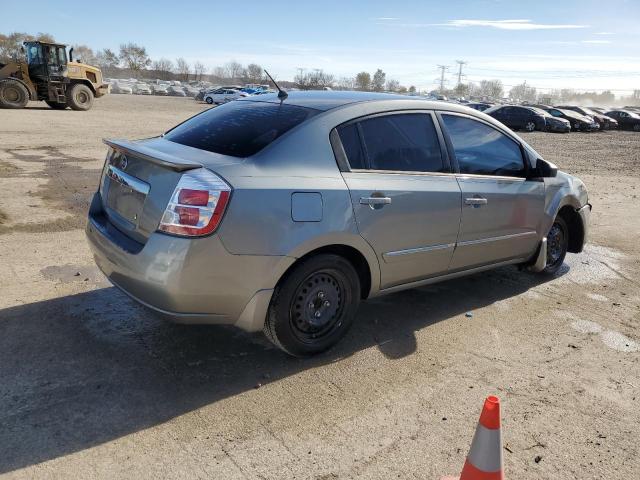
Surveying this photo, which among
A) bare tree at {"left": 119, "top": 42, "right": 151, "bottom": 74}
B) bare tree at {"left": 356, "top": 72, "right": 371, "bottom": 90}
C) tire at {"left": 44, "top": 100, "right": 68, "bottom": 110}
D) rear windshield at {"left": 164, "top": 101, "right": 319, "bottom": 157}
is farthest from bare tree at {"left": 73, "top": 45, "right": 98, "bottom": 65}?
rear windshield at {"left": 164, "top": 101, "right": 319, "bottom": 157}

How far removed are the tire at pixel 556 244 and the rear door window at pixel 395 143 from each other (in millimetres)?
2044

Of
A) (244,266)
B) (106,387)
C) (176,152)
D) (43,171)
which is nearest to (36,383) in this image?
(106,387)

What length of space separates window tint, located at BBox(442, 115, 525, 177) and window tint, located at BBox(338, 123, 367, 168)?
3.21ft

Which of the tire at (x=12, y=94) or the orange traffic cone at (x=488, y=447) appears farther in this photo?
the tire at (x=12, y=94)

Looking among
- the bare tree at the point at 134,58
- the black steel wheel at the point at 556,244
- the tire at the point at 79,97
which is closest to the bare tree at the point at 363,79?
the bare tree at the point at 134,58

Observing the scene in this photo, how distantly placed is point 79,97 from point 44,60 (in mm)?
2280

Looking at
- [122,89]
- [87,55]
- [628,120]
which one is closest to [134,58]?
[87,55]

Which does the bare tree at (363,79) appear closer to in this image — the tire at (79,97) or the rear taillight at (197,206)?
the tire at (79,97)

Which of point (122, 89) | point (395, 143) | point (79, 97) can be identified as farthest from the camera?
point (122, 89)

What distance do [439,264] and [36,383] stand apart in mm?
2863

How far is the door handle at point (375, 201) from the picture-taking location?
3.45 metres

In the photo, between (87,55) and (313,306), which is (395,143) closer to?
(313,306)

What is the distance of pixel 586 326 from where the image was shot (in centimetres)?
437

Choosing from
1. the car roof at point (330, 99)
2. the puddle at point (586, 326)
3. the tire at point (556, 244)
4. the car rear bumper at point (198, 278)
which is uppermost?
the car roof at point (330, 99)
